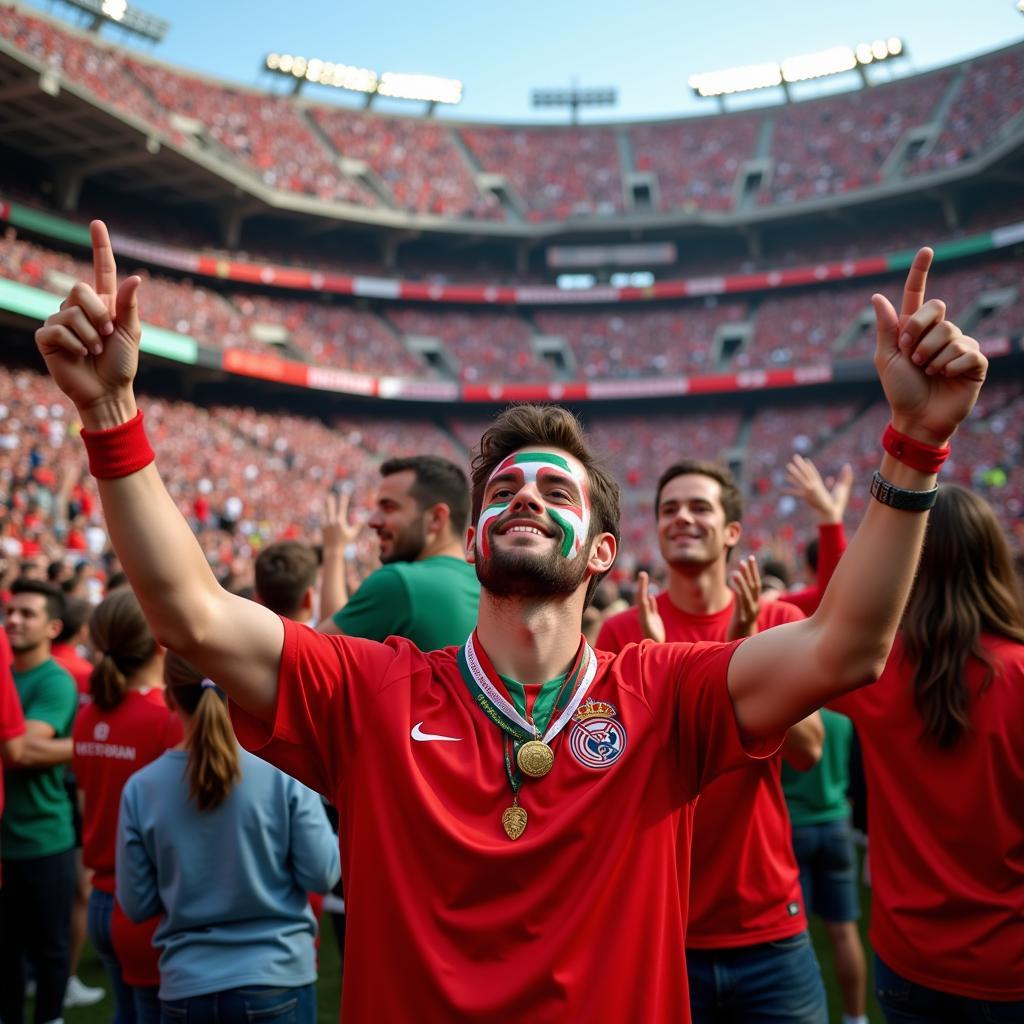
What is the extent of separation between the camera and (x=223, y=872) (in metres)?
2.98

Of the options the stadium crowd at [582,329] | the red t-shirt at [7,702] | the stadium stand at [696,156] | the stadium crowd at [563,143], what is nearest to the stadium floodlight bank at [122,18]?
the stadium crowd at [563,143]

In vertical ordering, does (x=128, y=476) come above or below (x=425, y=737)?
above

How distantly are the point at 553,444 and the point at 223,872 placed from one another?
5.88 feet

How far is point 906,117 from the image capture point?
40.6 metres

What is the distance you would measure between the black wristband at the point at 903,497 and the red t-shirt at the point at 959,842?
1133 millimetres

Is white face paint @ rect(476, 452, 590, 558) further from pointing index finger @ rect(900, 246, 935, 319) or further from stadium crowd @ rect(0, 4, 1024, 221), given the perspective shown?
stadium crowd @ rect(0, 4, 1024, 221)

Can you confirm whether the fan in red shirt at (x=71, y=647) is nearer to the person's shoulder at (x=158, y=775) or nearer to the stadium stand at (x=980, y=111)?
the person's shoulder at (x=158, y=775)

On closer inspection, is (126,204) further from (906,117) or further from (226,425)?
(906,117)

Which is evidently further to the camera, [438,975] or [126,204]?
[126,204]

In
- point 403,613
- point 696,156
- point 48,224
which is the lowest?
point 403,613

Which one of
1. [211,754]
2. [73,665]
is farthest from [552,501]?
[73,665]

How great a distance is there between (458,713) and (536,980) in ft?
1.94

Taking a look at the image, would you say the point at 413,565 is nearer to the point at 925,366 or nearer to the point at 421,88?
the point at 925,366

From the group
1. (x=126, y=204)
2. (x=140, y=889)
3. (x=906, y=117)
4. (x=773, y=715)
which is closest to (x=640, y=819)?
(x=773, y=715)
